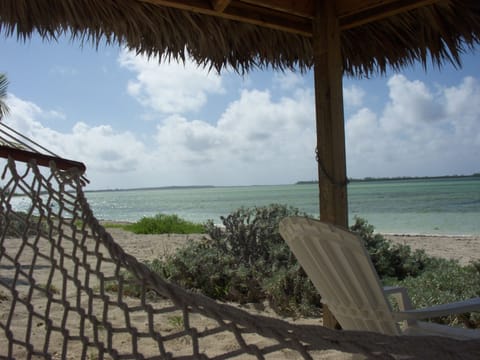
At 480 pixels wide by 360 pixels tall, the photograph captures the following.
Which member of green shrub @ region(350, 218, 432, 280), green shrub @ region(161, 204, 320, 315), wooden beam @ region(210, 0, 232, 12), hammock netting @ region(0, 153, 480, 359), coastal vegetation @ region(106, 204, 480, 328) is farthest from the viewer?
green shrub @ region(350, 218, 432, 280)

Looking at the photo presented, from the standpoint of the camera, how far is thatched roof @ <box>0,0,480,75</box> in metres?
2.92

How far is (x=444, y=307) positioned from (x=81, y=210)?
4.26ft

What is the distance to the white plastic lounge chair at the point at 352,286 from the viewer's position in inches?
68.0

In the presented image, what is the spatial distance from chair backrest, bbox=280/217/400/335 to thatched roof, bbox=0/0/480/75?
5.03 feet

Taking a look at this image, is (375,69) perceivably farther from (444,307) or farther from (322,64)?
(444,307)

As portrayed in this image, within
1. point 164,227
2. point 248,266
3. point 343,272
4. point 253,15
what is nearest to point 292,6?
point 253,15

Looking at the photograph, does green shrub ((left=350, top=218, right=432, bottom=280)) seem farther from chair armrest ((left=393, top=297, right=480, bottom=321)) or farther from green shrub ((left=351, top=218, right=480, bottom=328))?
chair armrest ((left=393, top=297, right=480, bottom=321))

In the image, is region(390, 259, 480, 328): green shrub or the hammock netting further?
region(390, 259, 480, 328): green shrub

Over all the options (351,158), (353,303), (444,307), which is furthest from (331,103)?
(351,158)

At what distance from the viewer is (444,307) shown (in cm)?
164

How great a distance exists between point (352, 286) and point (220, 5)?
1834 millimetres

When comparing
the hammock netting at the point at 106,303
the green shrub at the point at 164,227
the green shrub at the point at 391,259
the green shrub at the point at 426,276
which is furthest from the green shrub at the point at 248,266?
the green shrub at the point at 164,227

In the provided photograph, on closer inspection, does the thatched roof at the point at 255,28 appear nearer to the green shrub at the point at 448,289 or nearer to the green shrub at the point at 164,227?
the green shrub at the point at 448,289

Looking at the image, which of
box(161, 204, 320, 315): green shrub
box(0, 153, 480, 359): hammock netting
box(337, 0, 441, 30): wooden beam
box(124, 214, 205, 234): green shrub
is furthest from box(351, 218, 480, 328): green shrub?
box(124, 214, 205, 234): green shrub
